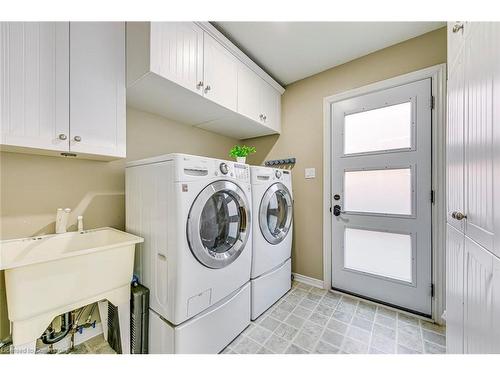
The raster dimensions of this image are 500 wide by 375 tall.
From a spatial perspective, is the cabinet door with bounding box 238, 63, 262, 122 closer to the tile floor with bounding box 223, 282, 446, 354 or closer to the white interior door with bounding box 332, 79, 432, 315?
the white interior door with bounding box 332, 79, 432, 315

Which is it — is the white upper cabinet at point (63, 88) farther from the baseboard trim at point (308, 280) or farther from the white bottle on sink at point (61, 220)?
the baseboard trim at point (308, 280)

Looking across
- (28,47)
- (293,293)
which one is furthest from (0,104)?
(293,293)

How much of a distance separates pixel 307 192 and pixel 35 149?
7.29ft

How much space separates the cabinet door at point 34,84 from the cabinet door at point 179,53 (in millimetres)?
498

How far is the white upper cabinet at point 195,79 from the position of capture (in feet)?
4.17

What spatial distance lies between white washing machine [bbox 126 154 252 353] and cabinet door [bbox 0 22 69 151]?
462 millimetres

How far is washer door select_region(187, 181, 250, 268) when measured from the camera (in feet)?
3.94

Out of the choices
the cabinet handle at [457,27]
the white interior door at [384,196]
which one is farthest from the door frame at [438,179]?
the cabinet handle at [457,27]

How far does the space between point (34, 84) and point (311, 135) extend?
2.21m

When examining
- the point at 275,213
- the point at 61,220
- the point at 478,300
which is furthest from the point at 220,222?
the point at 478,300

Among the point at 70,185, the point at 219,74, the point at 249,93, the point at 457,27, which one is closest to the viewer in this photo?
the point at 457,27

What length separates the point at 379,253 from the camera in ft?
6.31

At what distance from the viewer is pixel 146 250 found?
4.38 feet

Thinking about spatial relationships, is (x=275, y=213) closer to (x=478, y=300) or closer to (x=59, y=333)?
(x=478, y=300)
